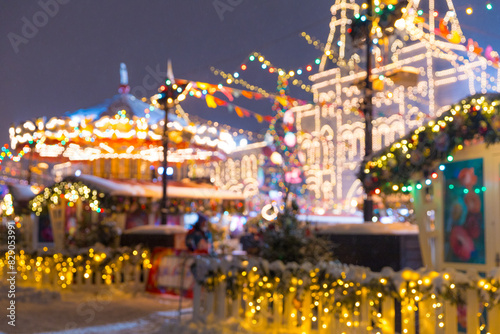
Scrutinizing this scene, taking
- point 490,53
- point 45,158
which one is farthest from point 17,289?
point 45,158

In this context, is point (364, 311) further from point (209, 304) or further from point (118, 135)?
point (118, 135)

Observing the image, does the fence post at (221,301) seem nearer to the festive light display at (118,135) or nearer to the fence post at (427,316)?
the fence post at (427,316)

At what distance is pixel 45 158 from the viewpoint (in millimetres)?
27547

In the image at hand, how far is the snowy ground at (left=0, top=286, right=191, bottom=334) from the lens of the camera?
814 centimetres

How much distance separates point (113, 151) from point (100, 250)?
1132 centimetres

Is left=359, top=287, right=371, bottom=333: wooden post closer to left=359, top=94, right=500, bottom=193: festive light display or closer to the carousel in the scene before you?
left=359, top=94, right=500, bottom=193: festive light display

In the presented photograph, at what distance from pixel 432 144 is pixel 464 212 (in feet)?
3.00

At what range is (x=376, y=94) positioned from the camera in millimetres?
31797

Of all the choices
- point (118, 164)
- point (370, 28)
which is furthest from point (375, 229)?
point (118, 164)

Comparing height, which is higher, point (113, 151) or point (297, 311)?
point (113, 151)

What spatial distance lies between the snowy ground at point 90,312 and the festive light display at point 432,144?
3362 mm

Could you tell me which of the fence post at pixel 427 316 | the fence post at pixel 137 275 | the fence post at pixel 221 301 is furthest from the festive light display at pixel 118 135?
the fence post at pixel 427 316

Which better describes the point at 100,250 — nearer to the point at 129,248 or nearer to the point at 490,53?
the point at 129,248

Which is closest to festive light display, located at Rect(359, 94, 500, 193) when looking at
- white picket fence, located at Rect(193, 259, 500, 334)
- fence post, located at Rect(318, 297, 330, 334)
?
white picket fence, located at Rect(193, 259, 500, 334)
